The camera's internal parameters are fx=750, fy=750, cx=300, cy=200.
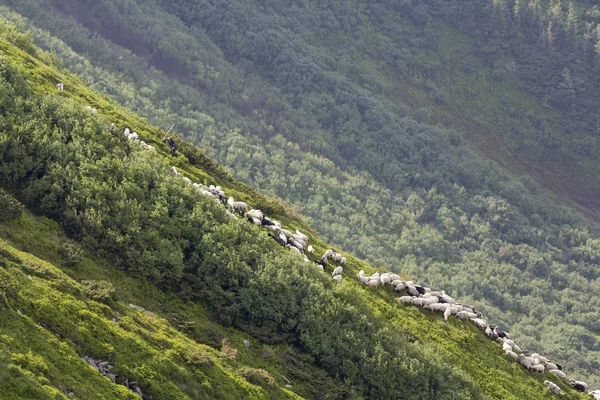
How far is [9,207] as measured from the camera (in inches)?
785

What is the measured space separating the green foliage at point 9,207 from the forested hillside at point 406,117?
45.3 metres

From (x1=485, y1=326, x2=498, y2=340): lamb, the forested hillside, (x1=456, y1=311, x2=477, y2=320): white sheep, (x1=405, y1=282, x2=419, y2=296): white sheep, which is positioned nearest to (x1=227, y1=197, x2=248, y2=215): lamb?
(x1=405, y1=282, x2=419, y2=296): white sheep

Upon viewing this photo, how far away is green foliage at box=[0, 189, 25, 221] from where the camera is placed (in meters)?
19.8

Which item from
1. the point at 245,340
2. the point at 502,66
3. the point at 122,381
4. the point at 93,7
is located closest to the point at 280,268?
the point at 245,340

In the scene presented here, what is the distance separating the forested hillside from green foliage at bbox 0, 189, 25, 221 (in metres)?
45.3

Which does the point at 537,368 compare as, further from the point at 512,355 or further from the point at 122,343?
the point at 122,343

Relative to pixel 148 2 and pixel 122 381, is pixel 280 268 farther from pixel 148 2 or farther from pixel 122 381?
pixel 148 2

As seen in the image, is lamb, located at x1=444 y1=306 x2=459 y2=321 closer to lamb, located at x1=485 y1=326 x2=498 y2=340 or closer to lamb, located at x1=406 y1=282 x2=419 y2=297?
lamb, located at x1=406 y1=282 x2=419 y2=297

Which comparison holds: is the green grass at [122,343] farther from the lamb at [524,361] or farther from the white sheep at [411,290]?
A: the white sheep at [411,290]

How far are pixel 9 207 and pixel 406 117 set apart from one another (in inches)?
3062

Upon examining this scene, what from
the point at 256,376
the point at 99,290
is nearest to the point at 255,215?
the point at 256,376

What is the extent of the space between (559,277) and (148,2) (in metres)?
63.8

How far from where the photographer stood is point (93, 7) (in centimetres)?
9519

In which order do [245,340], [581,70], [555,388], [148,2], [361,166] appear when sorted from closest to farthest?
[245,340] → [555,388] → [361,166] → [148,2] → [581,70]
